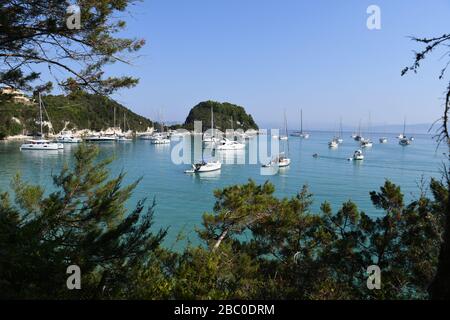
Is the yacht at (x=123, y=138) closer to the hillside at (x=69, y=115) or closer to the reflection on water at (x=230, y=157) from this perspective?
the hillside at (x=69, y=115)

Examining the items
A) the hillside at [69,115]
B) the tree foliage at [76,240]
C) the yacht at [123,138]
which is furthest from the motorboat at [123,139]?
the tree foliage at [76,240]

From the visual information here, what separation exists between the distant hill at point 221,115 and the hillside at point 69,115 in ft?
44.8

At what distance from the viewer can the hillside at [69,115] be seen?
5.50 metres

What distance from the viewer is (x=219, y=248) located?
28.1 ft

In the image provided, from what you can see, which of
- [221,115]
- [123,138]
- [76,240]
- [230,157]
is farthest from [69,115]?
[221,115]

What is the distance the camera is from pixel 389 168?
4153 cm

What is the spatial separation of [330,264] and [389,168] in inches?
1460

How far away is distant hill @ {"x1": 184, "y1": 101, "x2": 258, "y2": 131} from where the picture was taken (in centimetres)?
11144

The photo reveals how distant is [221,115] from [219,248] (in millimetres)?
106928

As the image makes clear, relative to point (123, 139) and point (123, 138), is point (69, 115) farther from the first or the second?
point (123, 138)

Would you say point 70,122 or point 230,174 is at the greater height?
→ point 70,122

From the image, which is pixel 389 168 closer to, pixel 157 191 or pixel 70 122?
pixel 157 191
